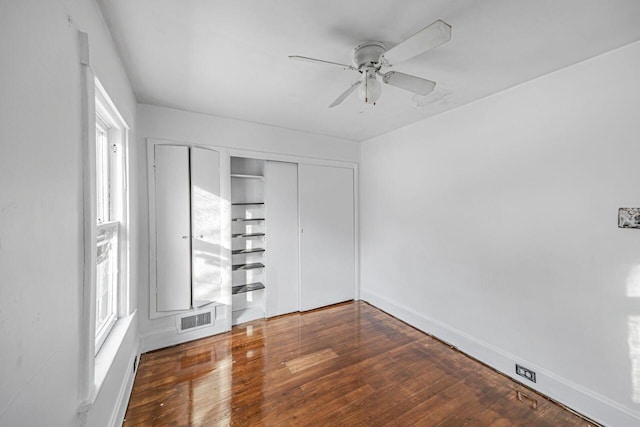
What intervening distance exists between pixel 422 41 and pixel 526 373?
8.72 feet

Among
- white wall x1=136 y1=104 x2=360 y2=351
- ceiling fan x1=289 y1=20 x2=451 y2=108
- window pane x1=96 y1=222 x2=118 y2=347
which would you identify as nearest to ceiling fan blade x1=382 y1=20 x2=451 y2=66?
ceiling fan x1=289 y1=20 x2=451 y2=108

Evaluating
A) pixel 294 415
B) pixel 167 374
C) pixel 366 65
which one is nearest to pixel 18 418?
pixel 294 415

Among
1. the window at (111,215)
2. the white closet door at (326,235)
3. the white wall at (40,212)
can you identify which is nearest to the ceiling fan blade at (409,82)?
the white wall at (40,212)

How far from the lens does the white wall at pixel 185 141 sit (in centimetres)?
256

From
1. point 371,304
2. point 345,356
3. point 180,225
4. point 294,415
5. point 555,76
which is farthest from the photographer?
point 371,304

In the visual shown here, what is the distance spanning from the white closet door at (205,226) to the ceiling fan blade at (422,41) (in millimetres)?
2175

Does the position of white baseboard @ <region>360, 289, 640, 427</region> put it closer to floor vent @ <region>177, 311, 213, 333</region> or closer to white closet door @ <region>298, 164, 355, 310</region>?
white closet door @ <region>298, 164, 355, 310</region>

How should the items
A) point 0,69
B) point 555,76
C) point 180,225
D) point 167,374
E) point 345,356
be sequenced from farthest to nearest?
point 180,225 < point 345,356 < point 167,374 < point 555,76 < point 0,69

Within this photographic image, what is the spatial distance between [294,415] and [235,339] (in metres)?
1.28

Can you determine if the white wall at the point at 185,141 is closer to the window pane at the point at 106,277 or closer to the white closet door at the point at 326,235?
the white closet door at the point at 326,235

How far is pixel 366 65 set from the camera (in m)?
1.67

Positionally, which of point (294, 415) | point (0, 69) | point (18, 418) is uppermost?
point (0, 69)

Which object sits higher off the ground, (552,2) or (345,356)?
(552,2)

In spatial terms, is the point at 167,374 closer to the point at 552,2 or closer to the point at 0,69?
the point at 0,69
